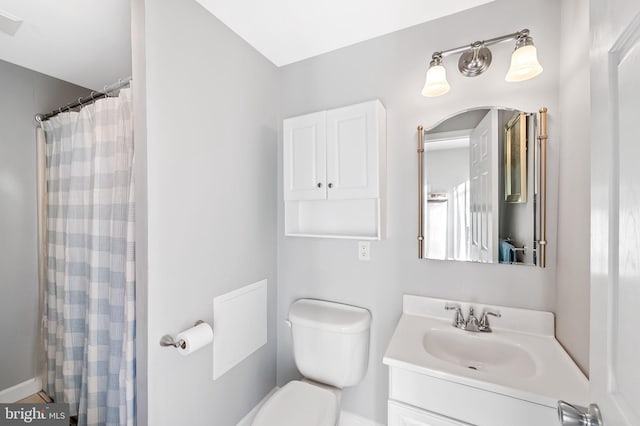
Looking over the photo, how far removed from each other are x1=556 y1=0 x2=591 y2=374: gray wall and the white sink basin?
0.19 m

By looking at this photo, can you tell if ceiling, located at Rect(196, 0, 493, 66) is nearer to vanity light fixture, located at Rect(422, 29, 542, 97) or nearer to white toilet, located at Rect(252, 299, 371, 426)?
vanity light fixture, located at Rect(422, 29, 542, 97)

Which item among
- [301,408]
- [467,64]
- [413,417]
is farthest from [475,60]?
[301,408]

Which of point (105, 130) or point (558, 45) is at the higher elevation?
point (558, 45)

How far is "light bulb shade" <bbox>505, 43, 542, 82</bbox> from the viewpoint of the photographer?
3.52 feet

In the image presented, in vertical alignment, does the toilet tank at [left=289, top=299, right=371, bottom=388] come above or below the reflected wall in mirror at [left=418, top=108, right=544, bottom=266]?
below

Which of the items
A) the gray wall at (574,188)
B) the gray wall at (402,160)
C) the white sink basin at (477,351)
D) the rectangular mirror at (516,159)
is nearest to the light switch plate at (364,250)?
the gray wall at (402,160)

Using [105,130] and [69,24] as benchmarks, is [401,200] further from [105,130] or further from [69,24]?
[69,24]

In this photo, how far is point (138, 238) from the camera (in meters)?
1.08

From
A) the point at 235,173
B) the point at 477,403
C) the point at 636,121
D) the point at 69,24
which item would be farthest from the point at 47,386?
the point at 636,121

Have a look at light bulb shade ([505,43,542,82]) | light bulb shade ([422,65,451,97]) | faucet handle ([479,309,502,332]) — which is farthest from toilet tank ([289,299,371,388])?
light bulb shade ([505,43,542,82])

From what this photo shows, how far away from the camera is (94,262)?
54.2 inches

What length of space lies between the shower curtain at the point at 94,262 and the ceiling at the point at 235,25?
427mm

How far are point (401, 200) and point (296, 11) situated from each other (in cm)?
118

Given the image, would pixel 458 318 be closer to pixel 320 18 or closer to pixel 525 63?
pixel 525 63
